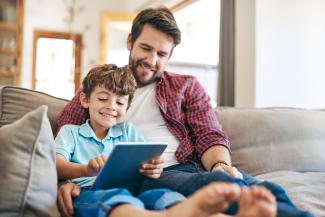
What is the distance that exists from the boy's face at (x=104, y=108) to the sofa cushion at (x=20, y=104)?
27 cm

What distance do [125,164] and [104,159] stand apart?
6cm

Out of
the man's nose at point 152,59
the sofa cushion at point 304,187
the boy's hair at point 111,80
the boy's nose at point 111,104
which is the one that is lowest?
the sofa cushion at point 304,187

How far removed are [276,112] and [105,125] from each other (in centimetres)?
99

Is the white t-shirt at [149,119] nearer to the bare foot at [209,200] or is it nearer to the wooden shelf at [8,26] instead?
the bare foot at [209,200]

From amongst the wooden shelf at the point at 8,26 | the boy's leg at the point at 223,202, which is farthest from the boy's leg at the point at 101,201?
the wooden shelf at the point at 8,26

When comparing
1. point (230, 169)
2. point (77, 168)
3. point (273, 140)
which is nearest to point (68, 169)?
point (77, 168)

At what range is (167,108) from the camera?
157 centimetres

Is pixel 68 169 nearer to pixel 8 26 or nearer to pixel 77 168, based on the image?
pixel 77 168

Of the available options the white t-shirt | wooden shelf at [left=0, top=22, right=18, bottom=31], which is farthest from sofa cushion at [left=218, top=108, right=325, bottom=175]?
wooden shelf at [left=0, top=22, right=18, bottom=31]

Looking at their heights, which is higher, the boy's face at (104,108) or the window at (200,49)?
the window at (200,49)

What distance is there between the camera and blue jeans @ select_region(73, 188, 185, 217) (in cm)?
92

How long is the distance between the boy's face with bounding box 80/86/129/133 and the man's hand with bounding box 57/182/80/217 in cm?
28

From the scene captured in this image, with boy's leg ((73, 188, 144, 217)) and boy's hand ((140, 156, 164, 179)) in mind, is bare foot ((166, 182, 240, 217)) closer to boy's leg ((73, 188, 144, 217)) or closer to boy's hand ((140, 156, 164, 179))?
boy's leg ((73, 188, 144, 217))

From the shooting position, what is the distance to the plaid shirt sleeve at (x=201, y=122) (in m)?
1.52
